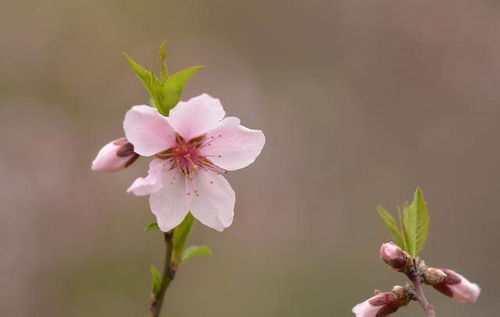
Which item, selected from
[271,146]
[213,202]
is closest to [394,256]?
[213,202]

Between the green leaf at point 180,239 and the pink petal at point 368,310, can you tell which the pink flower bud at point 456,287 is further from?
the green leaf at point 180,239

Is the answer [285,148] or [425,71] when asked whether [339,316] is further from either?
[425,71]

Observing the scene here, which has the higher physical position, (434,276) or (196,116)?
(196,116)

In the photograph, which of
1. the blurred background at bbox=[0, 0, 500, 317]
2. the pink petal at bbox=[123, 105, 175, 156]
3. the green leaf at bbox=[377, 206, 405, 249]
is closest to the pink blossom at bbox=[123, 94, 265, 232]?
the pink petal at bbox=[123, 105, 175, 156]

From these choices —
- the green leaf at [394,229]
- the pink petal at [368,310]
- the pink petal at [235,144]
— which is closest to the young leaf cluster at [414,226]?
the green leaf at [394,229]

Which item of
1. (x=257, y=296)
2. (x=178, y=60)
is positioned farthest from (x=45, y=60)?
(x=257, y=296)

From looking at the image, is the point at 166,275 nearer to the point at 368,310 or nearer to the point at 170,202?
the point at 170,202
